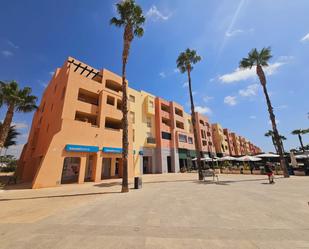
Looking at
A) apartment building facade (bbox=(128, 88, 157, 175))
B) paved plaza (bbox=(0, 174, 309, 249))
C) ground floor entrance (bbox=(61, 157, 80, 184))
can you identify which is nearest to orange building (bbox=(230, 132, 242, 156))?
apartment building facade (bbox=(128, 88, 157, 175))

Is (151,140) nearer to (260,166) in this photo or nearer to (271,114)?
(271,114)

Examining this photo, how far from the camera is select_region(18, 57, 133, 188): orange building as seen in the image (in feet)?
52.4

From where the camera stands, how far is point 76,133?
59.2ft

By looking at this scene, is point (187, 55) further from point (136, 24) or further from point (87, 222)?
point (87, 222)

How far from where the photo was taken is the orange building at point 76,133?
16.0m

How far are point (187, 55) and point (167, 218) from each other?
22317 mm

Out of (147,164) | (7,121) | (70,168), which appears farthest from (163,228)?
(147,164)

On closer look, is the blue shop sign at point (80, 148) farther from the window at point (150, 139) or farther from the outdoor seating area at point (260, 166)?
the outdoor seating area at point (260, 166)

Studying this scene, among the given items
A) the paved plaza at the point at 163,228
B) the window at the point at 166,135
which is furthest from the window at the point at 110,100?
the paved plaza at the point at 163,228

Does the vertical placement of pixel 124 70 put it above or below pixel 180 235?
above

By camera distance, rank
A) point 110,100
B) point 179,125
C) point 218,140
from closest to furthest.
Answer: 1. point 110,100
2. point 179,125
3. point 218,140

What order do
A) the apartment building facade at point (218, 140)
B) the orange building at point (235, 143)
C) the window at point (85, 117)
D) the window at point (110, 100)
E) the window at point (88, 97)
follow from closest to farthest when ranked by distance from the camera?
the window at point (85, 117) < the window at point (88, 97) < the window at point (110, 100) < the apartment building facade at point (218, 140) < the orange building at point (235, 143)

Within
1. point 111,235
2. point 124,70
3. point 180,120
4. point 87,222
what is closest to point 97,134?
point 124,70

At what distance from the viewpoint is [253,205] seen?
23.2 ft
